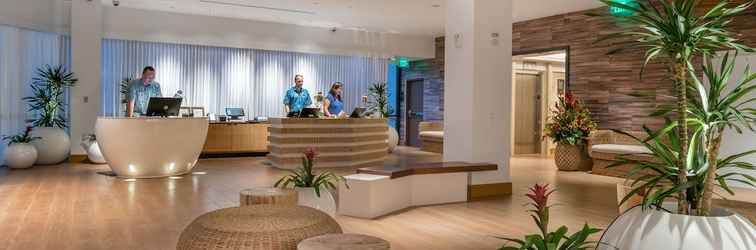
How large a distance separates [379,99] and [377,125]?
330 cm

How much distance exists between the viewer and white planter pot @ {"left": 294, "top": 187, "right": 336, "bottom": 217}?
393 cm

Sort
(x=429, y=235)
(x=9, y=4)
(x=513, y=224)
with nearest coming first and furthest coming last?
(x=429, y=235), (x=513, y=224), (x=9, y=4)

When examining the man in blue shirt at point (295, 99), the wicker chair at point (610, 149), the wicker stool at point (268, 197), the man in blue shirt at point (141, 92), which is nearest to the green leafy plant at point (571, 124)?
the wicker chair at point (610, 149)

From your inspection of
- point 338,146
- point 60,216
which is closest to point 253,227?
point 60,216

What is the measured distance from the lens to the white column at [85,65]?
9.82 m

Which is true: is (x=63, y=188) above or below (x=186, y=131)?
below

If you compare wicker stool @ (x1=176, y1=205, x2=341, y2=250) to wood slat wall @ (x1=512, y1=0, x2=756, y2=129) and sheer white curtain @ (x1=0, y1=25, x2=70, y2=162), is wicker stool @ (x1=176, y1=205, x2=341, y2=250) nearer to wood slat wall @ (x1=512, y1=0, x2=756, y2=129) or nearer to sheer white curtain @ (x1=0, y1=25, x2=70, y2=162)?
wood slat wall @ (x1=512, y1=0, x2=756, y2=129)

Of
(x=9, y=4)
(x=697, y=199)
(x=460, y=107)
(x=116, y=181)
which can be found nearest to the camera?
(x=697, y=199)

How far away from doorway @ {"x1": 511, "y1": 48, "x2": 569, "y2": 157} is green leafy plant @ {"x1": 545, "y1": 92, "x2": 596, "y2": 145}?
267 cm

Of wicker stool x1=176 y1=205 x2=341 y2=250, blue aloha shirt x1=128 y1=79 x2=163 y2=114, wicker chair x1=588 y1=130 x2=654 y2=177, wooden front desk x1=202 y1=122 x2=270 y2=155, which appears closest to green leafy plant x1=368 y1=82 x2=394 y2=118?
wooden front desk x1=202 y1=122 x2=270 y2=155

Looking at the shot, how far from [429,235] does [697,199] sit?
2.44 meters

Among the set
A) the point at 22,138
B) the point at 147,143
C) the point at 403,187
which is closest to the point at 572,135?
the point at 403,187

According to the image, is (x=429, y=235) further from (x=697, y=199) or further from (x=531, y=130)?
(x=531, y=130)

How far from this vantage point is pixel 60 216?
4.91 metres
